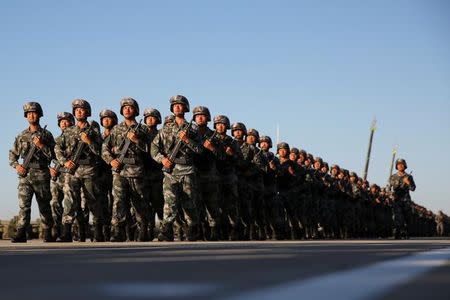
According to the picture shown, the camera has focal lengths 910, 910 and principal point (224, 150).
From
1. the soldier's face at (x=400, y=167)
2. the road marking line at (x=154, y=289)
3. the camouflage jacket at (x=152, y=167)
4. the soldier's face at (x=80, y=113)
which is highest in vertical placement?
the soldier's face at (x=80, y=113)

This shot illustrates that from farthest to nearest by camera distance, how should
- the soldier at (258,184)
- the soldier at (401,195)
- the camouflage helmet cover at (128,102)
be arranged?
1. the soldier at (401,195)
2. the soldier at (258,184)
3. the camouflage helmet cover at (128,102)

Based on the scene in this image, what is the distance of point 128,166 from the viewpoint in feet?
51.2

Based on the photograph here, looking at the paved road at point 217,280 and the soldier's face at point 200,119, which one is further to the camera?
the soldier's face at point 200,119

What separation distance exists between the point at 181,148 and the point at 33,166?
2.60 meters

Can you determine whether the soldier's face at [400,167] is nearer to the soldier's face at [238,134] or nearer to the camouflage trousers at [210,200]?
the soldier's face at [238,134]

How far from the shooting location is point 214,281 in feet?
14.8

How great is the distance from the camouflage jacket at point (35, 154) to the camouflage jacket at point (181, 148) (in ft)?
6.09

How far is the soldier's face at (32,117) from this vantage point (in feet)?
51.2

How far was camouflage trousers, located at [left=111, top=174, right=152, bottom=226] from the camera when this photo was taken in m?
15.2

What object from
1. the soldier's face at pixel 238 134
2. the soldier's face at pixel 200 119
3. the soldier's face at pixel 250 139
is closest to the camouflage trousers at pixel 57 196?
the soldier's face at pixel 200 119

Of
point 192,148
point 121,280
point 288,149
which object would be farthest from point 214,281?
point 288,149

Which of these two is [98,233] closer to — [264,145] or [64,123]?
[64,123]

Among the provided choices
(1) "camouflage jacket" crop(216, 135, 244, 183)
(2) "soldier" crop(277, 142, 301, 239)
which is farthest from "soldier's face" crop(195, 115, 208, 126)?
(2) "soldier" crop(277, 142, 301, 239)

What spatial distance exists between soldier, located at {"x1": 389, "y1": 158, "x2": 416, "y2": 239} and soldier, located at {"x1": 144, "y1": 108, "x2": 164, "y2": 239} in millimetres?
8297
